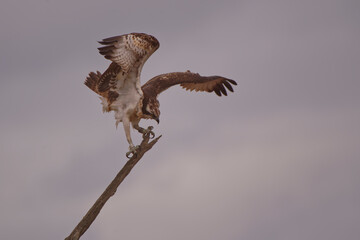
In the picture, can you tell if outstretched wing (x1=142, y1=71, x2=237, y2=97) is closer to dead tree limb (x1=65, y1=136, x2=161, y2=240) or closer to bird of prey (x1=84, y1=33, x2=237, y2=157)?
bird of prey (x1=84, y1=33, x2=237, y2=157)

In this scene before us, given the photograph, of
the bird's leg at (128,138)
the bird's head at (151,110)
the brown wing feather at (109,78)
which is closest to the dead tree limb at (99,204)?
the bird's leg at (128,138)

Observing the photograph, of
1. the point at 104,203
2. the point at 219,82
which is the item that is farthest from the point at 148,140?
the point at 219,82

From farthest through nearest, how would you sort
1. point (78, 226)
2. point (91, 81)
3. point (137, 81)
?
point (91, 81) < point (137, 81) < point (78, 226)

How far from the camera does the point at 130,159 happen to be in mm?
16172

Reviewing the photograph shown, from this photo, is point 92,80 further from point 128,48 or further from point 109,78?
point 128,48

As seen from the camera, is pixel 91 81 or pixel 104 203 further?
pixel 91 81

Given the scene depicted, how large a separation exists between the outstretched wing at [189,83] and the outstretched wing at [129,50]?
1.30 meters

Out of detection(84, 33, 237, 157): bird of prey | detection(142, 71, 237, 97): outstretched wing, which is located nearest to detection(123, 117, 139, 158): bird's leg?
detection(84, 33, 237, 157): bird of prey

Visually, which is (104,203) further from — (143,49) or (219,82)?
(219,82)

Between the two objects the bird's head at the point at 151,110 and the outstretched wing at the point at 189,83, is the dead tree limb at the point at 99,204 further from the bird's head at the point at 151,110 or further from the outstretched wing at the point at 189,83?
the outstretched wing at the point at 189,83

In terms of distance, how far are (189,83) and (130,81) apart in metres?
2.81

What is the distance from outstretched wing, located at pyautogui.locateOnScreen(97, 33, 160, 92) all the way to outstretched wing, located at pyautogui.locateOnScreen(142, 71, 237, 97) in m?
1.30

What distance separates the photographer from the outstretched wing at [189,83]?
1798 centimetres

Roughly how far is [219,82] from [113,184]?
4859 mm
